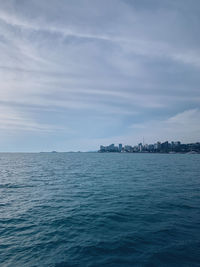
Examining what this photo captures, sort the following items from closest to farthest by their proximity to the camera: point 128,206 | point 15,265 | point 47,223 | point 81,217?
point 15,265 → point 47,223 → point 81,217 → point 128,206

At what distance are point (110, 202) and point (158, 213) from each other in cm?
569

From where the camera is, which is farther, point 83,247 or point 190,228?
point 190,228

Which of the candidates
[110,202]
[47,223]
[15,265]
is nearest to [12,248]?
[15,265]

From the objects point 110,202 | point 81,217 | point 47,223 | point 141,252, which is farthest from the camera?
point 110,202

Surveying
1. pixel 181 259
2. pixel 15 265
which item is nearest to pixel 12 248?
pixel 15 265

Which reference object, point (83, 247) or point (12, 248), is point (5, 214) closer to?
point (12, 248)

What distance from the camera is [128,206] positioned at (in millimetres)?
16672

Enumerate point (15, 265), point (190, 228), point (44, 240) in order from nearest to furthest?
point (15, 265) → point (44, 240) → point (190, 228)

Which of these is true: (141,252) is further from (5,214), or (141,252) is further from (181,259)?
(5,214)

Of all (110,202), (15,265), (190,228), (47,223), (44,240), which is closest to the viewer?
(15,265)

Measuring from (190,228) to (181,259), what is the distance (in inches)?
166

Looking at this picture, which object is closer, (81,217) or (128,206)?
(81,217)

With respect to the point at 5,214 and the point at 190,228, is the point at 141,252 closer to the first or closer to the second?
the point at 190,228

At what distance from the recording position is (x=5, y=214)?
15.0 metres
